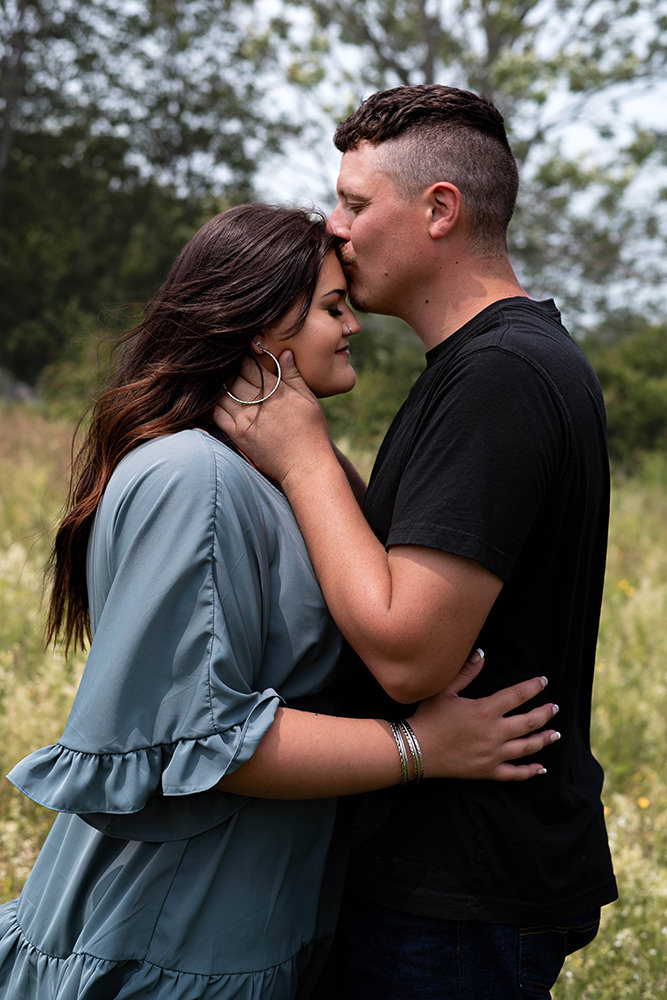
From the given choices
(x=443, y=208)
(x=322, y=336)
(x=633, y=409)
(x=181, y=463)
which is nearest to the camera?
(x=181, y=463)

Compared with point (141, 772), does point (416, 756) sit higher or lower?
lower

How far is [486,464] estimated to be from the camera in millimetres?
1651

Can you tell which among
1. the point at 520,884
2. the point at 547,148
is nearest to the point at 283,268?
the point at 520,884

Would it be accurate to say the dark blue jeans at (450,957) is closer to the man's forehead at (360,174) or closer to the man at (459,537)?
the man at (459,537)

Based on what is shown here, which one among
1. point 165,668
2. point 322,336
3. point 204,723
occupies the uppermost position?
point 322,336

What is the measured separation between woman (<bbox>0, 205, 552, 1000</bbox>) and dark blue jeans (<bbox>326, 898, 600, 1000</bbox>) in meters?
0.13

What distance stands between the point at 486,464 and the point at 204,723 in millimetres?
675

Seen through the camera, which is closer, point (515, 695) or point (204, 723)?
point (204, 723)

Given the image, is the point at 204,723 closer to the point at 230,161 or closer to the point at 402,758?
the point at 402,758

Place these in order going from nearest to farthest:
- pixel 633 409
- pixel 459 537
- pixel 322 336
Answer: pixel 459 537 < pixel 322 336 < pixel 633 409

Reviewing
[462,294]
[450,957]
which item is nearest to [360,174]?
[462,294]

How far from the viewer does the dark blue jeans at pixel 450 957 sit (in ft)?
5.99

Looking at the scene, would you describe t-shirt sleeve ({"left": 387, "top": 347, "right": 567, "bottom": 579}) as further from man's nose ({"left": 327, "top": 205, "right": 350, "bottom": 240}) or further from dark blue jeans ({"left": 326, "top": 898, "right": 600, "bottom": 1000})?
dark blue jeans ({"left": 326, "top": 898, "right": 600, "bottom": 1000})

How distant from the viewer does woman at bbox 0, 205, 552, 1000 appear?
1707 mm
